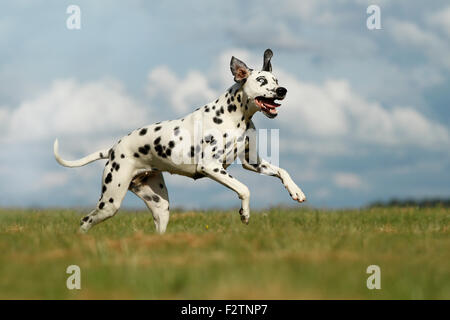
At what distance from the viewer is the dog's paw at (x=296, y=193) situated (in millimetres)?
8023

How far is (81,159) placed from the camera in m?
9.27

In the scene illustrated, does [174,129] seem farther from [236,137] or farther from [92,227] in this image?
[92,227]

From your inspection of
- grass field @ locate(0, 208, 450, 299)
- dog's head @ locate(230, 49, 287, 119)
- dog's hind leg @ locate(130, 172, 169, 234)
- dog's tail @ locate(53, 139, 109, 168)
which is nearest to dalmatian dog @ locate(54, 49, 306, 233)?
dog's head @ locate(230, 49, 287, 119)

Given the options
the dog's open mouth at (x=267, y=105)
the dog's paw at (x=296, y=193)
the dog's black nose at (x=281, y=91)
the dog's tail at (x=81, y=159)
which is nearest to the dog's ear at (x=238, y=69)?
the dog's open mouth at (x=267, y=105)

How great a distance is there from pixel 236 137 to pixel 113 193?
210 cm

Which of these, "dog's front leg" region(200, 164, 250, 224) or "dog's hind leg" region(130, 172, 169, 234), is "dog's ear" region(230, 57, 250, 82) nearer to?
"dog's front leg" region(200, 164, 250, 224)

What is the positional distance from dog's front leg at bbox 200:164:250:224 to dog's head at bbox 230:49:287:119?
3.42 ft

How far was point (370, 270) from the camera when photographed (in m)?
4.60

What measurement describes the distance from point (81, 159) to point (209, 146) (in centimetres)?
250

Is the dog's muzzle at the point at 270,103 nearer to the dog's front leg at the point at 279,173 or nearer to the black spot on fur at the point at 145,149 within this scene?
the dog's front leg at the point at 279,173

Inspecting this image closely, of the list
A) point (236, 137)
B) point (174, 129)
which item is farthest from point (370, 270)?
point (174, 129)

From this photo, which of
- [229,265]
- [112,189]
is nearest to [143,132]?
[112,189]

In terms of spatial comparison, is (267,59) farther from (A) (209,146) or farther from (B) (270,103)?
(A) (209,146)
